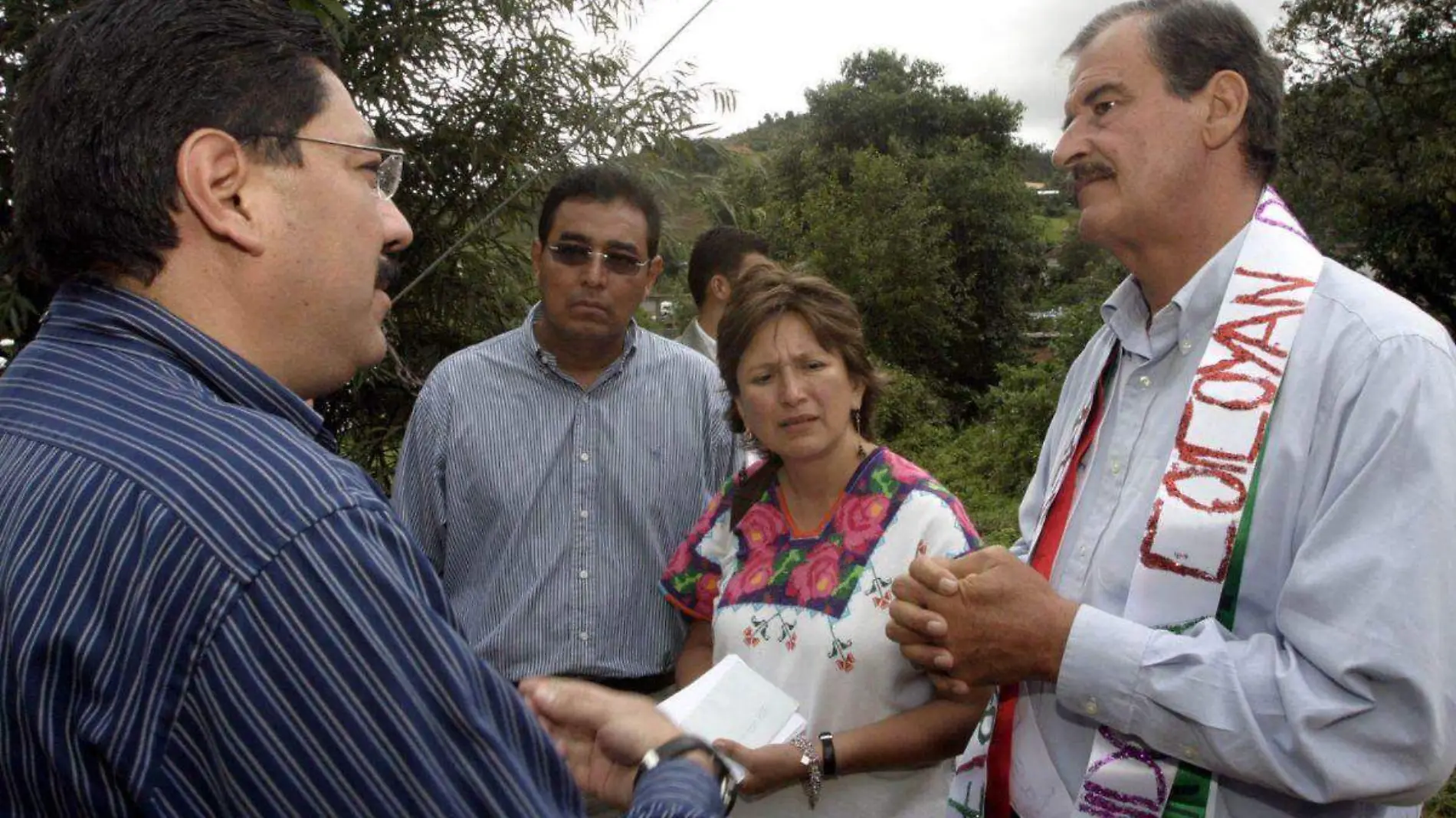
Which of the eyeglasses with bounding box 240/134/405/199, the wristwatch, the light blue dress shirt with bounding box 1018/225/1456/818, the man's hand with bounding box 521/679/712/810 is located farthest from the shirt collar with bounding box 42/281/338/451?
the light blue dress shirt with bounding box 1018/225/1456/818

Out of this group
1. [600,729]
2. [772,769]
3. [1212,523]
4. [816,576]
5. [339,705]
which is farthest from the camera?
[816,576]

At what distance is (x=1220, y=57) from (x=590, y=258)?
5.95ft

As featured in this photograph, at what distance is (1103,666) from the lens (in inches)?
68.7

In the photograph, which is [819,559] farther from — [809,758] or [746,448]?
[746,448]

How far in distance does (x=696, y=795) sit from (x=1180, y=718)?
Answer: 36.3 inches

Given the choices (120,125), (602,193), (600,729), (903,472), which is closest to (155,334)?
(120,125)

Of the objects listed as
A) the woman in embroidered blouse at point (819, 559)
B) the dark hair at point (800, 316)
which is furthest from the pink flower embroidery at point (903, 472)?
the dark hair at point (800, 316)

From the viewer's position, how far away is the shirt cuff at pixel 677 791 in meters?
1.14

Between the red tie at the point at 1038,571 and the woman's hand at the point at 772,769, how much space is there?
384 millimetres

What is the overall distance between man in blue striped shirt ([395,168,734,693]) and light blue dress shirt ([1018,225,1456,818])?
133cm

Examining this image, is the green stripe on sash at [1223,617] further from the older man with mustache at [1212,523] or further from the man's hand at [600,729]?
the man's hand at [600,729]

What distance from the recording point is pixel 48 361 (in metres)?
1.17

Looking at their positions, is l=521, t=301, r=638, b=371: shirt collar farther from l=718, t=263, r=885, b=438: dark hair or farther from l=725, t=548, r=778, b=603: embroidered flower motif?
l=725, t=548, r=778, b=603: embroidered flower motif

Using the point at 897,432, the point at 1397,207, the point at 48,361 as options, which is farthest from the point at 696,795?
Result: the point at 897,432
